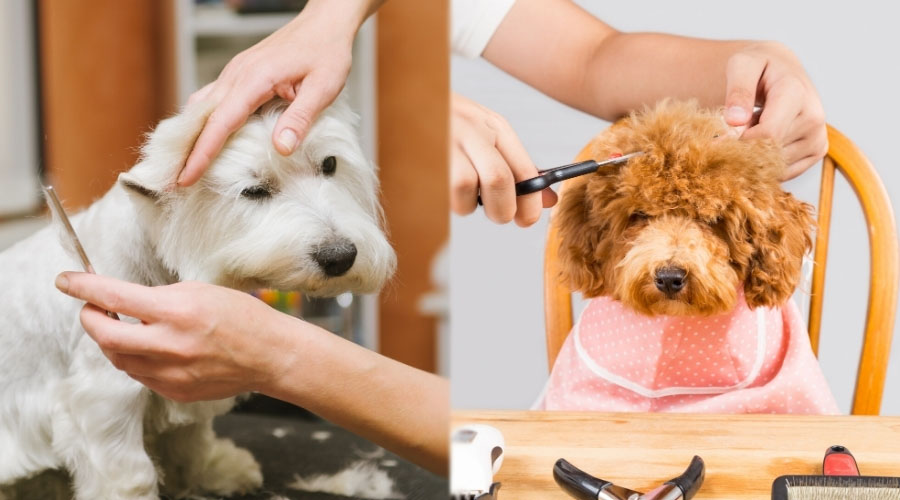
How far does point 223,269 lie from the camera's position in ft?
1.88

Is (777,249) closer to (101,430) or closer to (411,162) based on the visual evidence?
(411,162)

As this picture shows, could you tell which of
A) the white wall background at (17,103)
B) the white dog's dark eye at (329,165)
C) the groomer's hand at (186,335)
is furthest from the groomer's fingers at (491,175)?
the white wall background at (17,103)

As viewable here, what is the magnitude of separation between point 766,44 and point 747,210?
0.21 m

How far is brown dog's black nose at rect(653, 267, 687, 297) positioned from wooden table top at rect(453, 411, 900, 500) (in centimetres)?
15

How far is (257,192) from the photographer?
1.83ft

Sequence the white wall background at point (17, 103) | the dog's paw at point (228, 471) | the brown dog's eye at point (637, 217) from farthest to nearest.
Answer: the brown dog's eye at point (637, 217), the dog's paw at point (228, 471), the white wall background at point (17, 103)

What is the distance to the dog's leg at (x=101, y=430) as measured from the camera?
1.90ft

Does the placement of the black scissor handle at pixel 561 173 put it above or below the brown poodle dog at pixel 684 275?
above

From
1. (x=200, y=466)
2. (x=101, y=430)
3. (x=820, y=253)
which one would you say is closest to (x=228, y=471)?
(x=200, y=466)

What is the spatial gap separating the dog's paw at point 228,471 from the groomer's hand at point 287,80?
270 mm

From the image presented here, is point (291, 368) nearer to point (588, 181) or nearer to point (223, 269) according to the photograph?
point (223, 269)

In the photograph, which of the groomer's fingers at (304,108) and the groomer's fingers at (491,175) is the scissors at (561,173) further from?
the groomer's fingers at (304,108)

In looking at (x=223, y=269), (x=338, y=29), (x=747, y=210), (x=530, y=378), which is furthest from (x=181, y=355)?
(x=747, y=210)

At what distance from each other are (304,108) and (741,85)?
0.48 m
